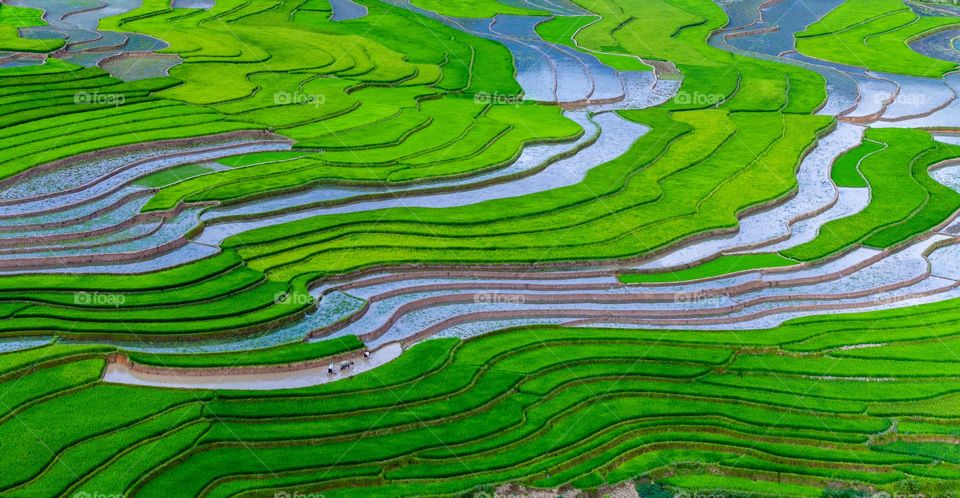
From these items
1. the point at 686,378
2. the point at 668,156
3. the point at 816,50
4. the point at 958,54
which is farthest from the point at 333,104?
the point at 958,54

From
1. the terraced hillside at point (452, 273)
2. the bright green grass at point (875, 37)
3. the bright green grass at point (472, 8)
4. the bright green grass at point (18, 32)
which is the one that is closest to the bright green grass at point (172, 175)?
the terraced hillside at point (452, 273)

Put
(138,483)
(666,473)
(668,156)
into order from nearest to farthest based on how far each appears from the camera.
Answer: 1. (138,483)
2. (666,473)
3. (668,156)

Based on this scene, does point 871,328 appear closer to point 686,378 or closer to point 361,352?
point 686,378

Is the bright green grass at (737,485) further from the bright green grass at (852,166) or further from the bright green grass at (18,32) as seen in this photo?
the bright green grass at (18,32)

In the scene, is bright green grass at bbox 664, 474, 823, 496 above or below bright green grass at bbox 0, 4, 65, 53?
above

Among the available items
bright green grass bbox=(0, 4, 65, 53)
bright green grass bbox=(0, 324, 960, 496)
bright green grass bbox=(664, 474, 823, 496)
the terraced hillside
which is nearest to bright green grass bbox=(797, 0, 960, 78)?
the terraced hillside

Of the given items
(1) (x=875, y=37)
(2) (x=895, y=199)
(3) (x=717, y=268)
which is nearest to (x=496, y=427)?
(3) (x=717, y=268)

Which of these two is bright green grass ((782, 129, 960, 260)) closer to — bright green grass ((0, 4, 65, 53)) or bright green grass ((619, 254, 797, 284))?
bright green grass ((619, 254, 797, 284))
